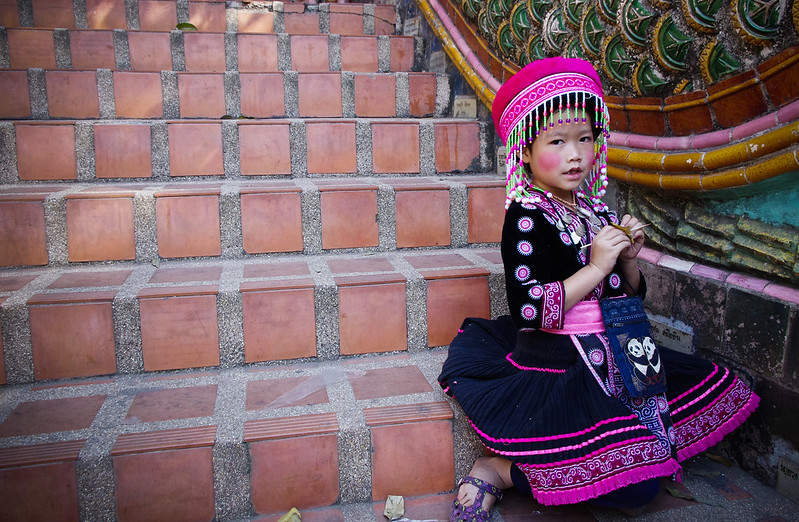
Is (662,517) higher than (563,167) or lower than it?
lower

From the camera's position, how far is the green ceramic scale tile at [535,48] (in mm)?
2434

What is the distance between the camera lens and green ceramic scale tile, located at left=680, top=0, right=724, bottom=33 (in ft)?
5.44

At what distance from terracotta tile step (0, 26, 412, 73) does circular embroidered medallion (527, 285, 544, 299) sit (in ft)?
8.88

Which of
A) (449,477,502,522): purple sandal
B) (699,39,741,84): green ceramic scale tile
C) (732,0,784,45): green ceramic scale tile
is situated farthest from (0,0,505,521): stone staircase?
(732,0,784,45): green ceramic scale tile

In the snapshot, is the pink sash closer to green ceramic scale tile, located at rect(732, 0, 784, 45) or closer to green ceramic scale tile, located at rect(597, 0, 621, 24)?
green ceramic scale tile, located at rect(732, 0, 784, 45)

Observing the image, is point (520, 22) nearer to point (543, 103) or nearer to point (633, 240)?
point (543, 103)

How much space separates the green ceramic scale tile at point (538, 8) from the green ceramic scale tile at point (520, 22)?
Answer: 53mm

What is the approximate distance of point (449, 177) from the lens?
9.61 feet

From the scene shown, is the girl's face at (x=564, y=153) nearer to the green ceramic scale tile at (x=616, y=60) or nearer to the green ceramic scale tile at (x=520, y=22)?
the green ceramic scale tile at (x=616, y=60)

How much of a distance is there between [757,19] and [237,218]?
1.83 m

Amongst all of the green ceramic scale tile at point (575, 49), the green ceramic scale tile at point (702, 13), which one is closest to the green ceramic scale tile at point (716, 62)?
the green ceramic scale tile at point (702, 13)

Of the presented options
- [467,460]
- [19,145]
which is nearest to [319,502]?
[467,460]

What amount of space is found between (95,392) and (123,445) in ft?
1.24

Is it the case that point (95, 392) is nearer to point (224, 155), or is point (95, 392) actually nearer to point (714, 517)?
point (224, 155)
